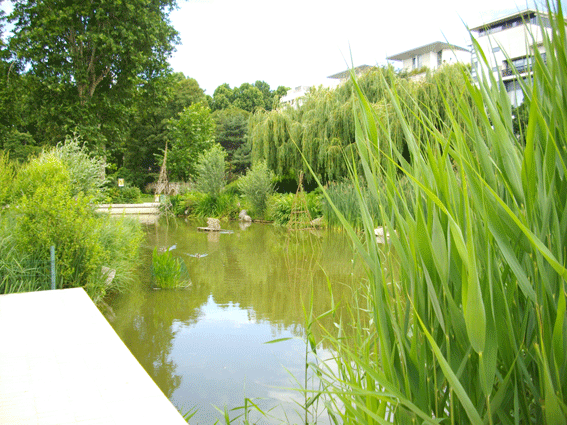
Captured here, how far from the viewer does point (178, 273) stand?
21.0ft

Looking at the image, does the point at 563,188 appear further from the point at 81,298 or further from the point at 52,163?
the point at 52,163

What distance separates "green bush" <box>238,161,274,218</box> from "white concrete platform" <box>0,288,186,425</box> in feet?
41.7

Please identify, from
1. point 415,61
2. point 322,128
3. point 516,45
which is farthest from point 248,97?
point 516,45

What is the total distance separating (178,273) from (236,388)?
3.21m

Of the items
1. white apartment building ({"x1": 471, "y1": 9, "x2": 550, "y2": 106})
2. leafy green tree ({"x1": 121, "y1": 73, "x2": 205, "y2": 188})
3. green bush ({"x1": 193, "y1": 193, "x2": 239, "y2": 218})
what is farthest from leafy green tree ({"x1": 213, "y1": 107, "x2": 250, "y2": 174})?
white apartment building ({"x1": 471, "y1": 9, "x2": 550, "y2": 106})

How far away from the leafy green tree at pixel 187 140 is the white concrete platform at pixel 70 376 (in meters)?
25.2

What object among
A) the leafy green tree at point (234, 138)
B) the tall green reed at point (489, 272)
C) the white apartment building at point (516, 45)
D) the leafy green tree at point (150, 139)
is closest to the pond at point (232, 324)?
the tall green reed at point (489, 272)

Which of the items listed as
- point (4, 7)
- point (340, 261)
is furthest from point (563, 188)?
point (4, 7)

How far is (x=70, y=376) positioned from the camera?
8.50 ft

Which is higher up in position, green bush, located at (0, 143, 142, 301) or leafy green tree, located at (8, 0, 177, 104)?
leafy green tree, located at (8, 0, 177, 104)

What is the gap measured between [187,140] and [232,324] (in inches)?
1021

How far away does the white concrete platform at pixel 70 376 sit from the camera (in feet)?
6.97

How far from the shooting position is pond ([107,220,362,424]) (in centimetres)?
330

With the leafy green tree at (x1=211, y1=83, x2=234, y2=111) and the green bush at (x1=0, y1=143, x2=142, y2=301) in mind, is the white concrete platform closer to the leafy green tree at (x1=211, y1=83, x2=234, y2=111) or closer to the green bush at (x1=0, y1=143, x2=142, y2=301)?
the green bush at (x1=0, y1=143, x2=142, y2=301)
